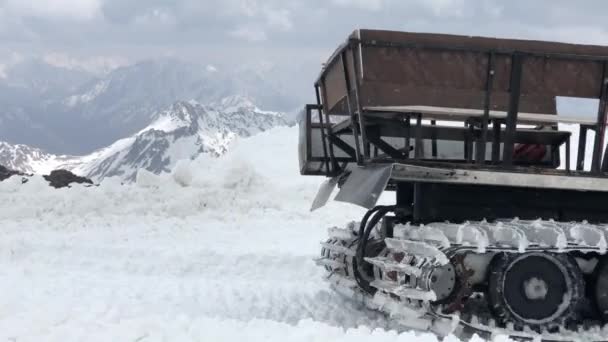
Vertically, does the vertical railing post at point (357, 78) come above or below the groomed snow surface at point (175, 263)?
above

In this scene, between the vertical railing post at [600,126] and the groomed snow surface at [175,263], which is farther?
the vertical railing post at [600,126]

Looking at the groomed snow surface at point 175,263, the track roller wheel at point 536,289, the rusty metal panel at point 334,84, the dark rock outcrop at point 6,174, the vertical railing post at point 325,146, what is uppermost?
the rusty metal panel at point 334,84

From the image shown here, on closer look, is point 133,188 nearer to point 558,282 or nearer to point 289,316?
point 289,316

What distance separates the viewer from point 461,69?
6137 millimetres

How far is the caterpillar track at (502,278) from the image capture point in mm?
5871

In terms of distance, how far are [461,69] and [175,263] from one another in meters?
5.70

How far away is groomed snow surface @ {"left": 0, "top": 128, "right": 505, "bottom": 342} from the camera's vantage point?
5332mm

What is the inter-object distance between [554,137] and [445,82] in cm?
267

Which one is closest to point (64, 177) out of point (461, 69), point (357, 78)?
point (357, 78)

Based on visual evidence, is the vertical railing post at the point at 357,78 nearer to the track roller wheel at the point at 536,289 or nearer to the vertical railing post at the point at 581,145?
the track roller wheel at the point at 536,289

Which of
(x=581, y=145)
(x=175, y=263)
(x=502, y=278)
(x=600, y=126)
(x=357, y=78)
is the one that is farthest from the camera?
(x=175, y=263)

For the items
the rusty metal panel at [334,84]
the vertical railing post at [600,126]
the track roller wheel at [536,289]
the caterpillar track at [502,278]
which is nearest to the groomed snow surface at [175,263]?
the caterpillar track at [502,278]

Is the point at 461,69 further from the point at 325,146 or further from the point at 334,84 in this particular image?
the point at 325,146

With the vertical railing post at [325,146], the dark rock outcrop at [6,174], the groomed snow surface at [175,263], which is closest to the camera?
the groomed snow surface at [175,263]
